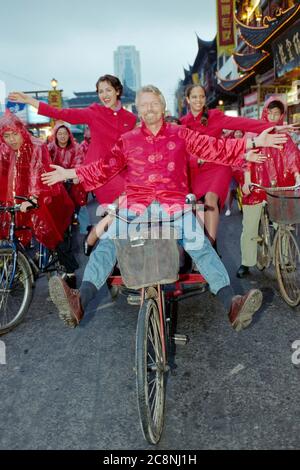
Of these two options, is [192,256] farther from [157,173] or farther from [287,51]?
[287,51]

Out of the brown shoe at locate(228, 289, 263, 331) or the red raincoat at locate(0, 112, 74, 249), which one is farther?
the red raincoat at locate(0, 112, 74, 249)

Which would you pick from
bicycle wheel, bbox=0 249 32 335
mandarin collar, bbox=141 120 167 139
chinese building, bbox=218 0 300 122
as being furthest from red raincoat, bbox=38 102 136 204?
chinese building, bbox=218 0 300 122

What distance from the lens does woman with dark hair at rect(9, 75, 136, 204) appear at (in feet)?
17.3

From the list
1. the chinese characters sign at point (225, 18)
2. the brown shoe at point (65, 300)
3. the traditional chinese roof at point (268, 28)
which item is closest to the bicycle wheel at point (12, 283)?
the brown shoe at point (65, 300)

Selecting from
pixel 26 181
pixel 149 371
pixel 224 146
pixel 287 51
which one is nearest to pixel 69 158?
pixel 26 181

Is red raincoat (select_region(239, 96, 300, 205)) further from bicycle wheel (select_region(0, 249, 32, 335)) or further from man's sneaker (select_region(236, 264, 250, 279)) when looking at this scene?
bicycle wheel (select_region(0, 249, 32, 335))

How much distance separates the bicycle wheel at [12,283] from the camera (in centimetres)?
443

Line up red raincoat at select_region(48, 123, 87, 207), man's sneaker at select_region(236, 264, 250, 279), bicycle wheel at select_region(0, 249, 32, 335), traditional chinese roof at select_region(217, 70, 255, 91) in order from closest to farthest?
1. bicycle wheel at select_region(0, 249, 32, 335)
2. man's sneaker at select_region(236, 264, 250, 279)
3. red raincoat at select_region(48, 123, 87, 207)
4. traditional chinese roof at select_region(217, 70, 255, 91)

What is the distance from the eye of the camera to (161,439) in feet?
8.86

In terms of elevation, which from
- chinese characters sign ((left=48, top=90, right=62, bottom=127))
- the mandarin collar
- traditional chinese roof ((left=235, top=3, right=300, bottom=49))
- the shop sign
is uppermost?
chinese characters sign ((left=48, top=90, right=62, bottom=127))

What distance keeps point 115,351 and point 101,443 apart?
4.19 ft

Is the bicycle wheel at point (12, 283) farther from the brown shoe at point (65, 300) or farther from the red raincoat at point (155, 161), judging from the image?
the brown shoe at point (65, 300)
